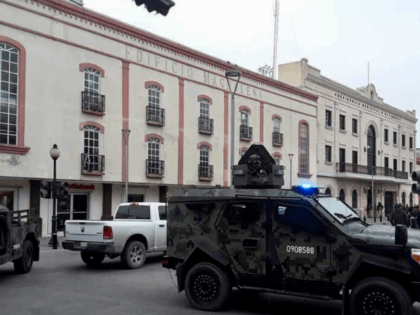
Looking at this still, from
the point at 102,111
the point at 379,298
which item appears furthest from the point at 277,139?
the point at 379,298

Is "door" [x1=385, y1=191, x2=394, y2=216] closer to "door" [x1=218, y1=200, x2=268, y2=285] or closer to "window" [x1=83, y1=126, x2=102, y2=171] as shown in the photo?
"window" [x1=83, y1=126, x2=102, y2=171]

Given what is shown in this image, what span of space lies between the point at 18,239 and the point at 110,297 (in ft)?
10.9

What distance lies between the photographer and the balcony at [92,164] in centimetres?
2439

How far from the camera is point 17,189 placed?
22.6 m

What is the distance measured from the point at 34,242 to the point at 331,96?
3585 centimetres

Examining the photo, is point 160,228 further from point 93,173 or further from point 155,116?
point 155,116

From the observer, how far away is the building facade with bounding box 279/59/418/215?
42.9m

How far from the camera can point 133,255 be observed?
13.2m

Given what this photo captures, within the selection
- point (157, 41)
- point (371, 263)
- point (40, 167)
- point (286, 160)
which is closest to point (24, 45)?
point (40, 167)

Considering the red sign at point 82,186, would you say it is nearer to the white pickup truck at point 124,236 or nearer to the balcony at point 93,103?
the balcony at point 93,103

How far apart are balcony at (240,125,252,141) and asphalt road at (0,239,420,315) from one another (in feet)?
73.6

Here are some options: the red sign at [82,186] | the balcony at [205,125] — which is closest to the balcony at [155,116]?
the balcony at [205,125]

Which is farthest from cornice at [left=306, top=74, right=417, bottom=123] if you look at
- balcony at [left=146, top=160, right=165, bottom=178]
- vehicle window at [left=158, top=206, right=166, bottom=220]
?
vehicle window at [left=158, top=206, right=166, bottom=220]

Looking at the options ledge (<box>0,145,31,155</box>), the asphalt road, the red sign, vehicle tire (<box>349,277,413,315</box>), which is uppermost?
ledge (<box>0,145,31,155</box>)
